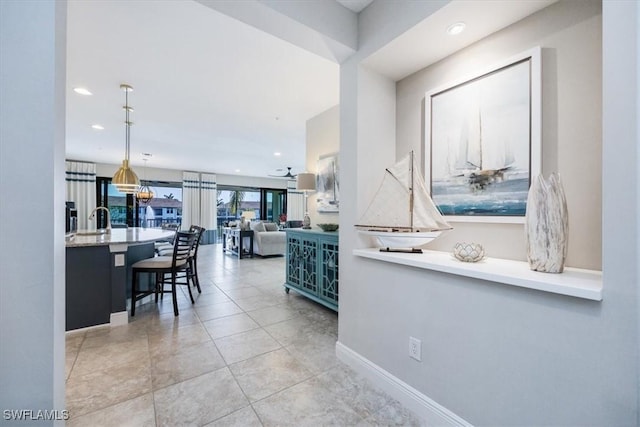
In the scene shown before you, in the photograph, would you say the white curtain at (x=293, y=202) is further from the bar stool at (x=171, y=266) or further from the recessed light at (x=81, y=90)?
the recessed light at (x=81, y=90)

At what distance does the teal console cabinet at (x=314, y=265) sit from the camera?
112 inches

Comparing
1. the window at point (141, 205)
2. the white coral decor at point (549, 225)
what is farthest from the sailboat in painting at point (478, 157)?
the window at point (141, 205)

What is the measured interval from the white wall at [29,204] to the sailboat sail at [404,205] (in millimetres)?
1553

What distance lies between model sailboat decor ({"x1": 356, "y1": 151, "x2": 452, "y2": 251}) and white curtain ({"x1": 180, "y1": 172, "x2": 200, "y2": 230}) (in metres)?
8.41

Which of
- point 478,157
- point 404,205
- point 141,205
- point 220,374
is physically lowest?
point 220,374

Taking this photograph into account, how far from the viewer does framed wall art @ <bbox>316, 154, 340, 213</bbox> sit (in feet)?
11.7

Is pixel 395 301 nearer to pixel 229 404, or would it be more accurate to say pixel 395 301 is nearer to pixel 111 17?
pixel 229 404

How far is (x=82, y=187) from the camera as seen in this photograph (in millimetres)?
7160

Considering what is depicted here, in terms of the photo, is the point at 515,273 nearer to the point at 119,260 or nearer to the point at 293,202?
the point at 119,260

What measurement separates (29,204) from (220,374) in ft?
5.05

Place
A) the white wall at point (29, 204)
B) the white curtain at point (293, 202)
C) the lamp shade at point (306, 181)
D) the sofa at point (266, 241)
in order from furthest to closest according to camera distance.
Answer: the white curtain at point (293, 202), the sofa at point (266, 241), the lamp shade at point (306, 181), the white wall at point (29, 204)

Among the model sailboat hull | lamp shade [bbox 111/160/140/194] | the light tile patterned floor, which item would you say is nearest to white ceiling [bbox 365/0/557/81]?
the model sailboat hull

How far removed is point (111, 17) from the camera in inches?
75.3

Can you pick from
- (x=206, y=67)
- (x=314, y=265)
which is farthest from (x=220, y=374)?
(x=206, y=67)
